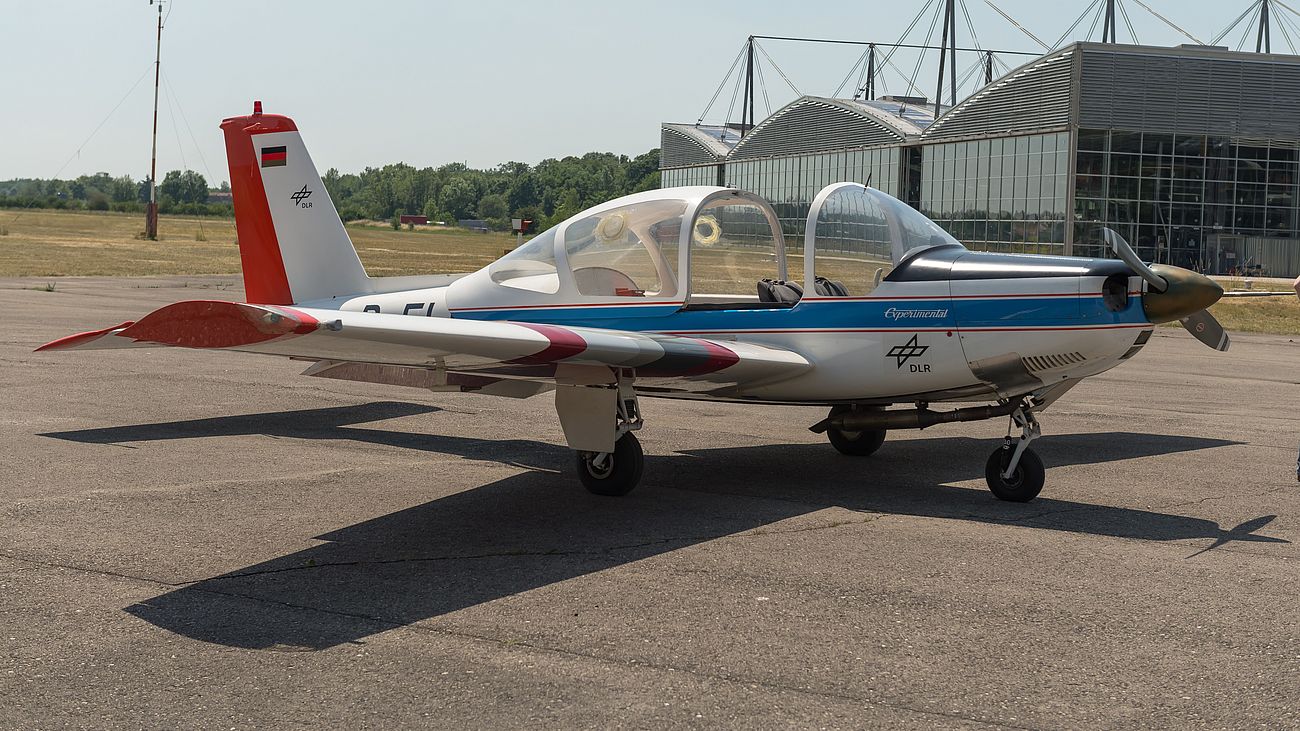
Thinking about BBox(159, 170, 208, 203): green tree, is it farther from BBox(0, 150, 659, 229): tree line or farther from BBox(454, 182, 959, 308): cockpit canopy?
BBox(454, 182, 959, 308): cockpit canopy

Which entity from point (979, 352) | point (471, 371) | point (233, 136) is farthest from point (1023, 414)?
point (233, 136)

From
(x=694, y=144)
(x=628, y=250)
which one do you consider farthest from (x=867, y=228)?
(x=694, y=144)

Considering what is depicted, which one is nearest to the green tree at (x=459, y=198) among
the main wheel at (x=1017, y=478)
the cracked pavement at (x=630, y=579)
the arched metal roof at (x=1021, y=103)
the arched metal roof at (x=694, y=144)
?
the arched metal roof at (x=694, y=144)

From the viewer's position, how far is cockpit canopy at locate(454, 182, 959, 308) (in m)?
8.38

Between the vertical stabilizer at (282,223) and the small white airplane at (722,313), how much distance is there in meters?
0.02

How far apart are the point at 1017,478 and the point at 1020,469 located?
0.06m

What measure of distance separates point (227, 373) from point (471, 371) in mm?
7601

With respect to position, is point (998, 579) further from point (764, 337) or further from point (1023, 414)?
point (764, 337)

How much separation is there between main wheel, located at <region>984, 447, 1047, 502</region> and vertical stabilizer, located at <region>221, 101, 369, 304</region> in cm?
532

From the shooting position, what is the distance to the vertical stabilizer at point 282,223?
10.2 meters

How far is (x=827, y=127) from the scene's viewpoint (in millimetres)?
64188

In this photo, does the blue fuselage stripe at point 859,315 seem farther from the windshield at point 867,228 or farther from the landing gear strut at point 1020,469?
the landing gear strut at point 1020,469

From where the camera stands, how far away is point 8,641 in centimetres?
484

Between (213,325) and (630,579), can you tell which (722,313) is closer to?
(630,579)
